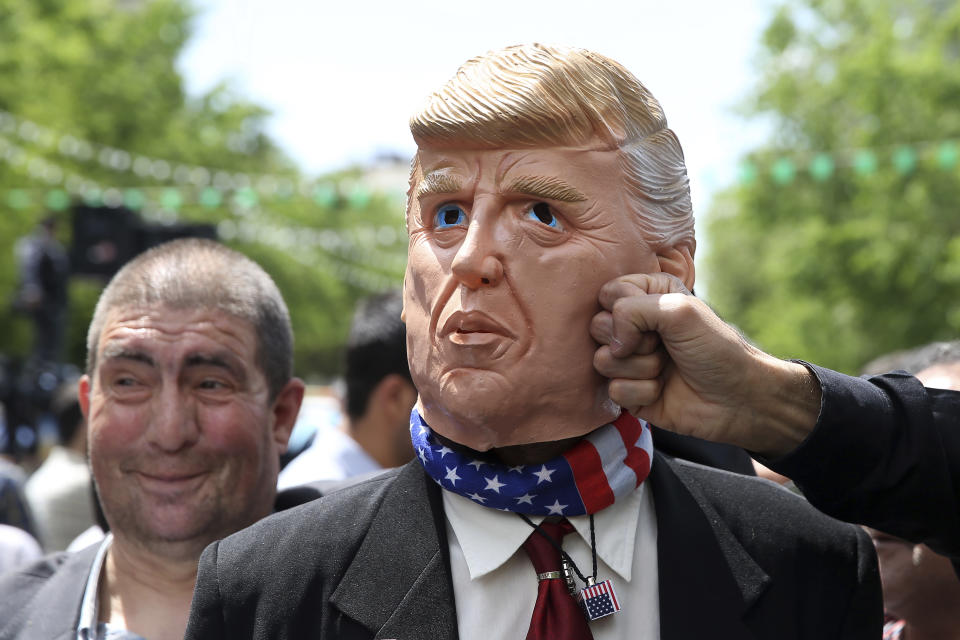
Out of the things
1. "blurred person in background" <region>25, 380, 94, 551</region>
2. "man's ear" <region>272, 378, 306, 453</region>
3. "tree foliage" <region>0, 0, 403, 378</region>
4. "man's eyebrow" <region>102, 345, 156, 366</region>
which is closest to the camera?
"man's eyebrow" <region>102, 345, 156, 366</region>

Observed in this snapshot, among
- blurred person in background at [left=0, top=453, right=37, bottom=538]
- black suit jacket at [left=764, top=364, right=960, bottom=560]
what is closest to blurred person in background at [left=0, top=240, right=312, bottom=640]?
black suit jacket at [left=764, top=364, right=960, bottom=560]

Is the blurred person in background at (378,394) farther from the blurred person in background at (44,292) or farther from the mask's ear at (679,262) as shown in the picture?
the blurred person in background at (44,292)

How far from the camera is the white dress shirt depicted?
2.10 metres

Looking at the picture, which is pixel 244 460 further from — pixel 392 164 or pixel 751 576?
pixel 392 164

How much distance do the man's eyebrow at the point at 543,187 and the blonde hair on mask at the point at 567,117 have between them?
2.6 inches

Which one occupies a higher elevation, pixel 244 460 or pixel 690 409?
pixel 690 409

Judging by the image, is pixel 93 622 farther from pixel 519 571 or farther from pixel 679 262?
pixel 679 262

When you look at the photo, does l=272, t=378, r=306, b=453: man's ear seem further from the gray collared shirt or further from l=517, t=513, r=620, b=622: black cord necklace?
l=517, t=513, r=620, b=622: black cord necklace

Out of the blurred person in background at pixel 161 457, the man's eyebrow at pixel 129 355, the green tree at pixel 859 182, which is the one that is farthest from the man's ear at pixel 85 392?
the green tree at pixel 859 182

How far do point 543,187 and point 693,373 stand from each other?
42 centimetres

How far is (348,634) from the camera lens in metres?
2.09

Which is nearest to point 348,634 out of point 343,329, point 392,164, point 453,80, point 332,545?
point 332,545

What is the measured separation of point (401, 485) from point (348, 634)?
1.04ft

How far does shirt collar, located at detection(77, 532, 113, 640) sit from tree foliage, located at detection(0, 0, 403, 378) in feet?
40.2
